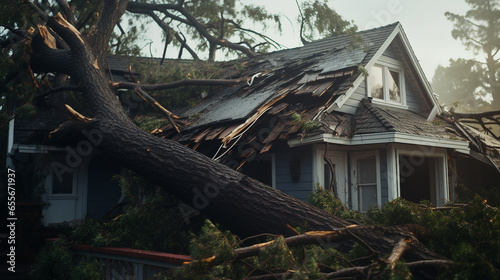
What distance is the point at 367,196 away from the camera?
31.9ft

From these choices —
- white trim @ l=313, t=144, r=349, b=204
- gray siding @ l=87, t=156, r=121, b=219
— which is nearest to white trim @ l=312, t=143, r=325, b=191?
white trim @ l=313, t=144, r=349, b=204

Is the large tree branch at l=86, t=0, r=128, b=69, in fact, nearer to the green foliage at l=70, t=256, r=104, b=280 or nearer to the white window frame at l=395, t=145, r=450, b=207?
the green foliage at l=70, t=256, r=104, b=280

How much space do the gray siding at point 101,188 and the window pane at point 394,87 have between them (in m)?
7.92

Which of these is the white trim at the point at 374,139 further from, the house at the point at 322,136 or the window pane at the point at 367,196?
the window pane at the point at 367,196

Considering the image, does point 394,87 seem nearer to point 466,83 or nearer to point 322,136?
point 322,136

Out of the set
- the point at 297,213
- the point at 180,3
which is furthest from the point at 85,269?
the point at 180,3

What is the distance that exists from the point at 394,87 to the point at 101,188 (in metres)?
8.55

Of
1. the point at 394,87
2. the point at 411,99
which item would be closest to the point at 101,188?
the point at 394,87

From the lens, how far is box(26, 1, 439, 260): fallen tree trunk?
223 inches

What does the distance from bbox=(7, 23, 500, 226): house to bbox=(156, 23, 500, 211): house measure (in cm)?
3

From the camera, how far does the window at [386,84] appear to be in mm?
11366

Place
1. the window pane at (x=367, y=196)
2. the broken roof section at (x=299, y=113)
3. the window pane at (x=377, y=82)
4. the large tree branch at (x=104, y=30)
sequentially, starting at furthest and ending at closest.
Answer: the window pane at (x=377, y=82) < the large tree branch at (x=104, y=30) < the window pane at (x=367, y=196) < the broken roof section at (x=299, y=113)

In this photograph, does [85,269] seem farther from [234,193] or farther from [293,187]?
[293,187]

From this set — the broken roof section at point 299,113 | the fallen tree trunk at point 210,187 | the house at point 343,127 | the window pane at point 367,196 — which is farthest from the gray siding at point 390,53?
the fallen tree trunk at point 210,187
